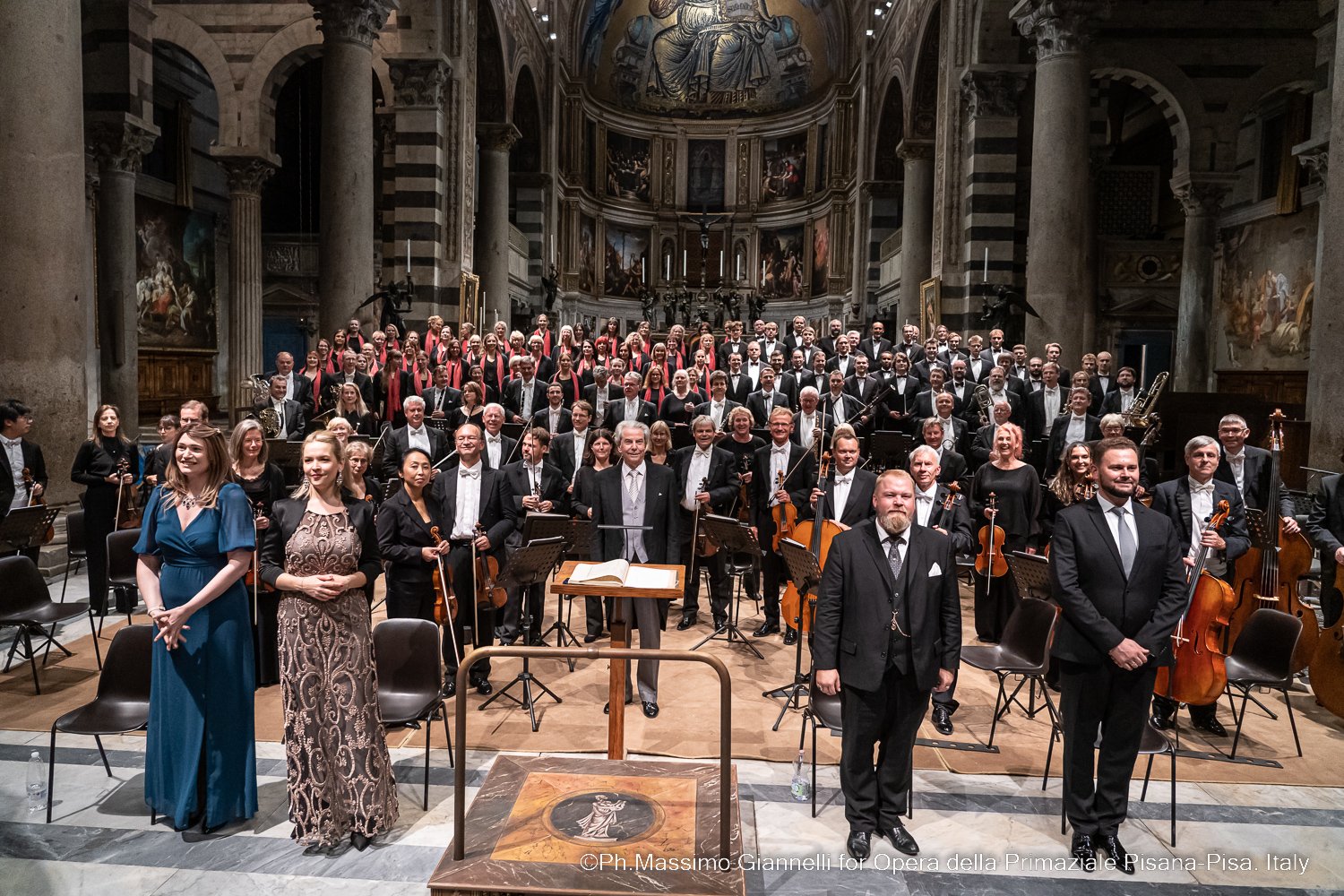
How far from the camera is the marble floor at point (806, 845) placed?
12.4ft

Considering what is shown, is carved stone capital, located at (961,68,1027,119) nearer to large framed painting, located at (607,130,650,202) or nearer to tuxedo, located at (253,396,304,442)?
tuxedo, located at (253,396,304,442)

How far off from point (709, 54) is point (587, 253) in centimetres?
A: 859

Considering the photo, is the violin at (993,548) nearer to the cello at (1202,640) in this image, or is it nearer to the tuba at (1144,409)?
the cello at (1202,640)

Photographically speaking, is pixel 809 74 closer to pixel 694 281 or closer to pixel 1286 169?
pixel 694 281

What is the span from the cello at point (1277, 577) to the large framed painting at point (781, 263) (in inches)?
1009

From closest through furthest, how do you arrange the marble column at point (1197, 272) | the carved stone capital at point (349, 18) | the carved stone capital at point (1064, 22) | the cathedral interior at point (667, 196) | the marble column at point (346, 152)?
the cathedral interior at point (667, 196), the carved stone capital at point (1064, 22), the carved stone capital at point (349, 18), the marble column at point (346, 152), the marble column at point (1197, 272)

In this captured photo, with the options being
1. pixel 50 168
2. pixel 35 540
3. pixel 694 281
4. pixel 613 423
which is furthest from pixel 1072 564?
pixel 694 281

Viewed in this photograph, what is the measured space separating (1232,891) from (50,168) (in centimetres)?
1045

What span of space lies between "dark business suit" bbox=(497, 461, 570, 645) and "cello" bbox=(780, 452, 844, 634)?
176 centimetres

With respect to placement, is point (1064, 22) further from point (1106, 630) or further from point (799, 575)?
point (1106, 630)

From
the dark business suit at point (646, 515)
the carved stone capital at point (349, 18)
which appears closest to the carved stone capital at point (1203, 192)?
the carved stone capital at point (349, 18)

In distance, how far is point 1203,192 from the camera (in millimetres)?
17828

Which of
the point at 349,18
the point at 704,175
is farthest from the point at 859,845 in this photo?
the point at 704,175

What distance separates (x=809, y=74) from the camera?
30.3 metres
